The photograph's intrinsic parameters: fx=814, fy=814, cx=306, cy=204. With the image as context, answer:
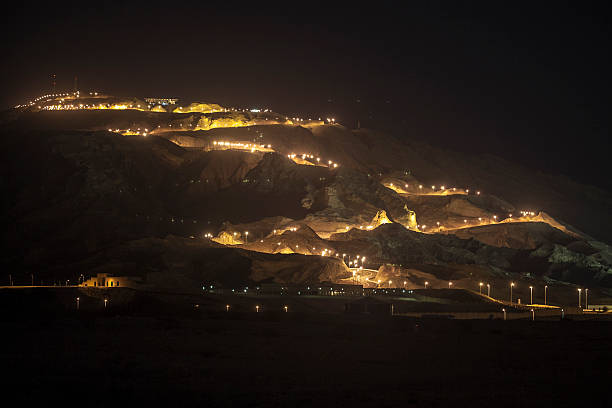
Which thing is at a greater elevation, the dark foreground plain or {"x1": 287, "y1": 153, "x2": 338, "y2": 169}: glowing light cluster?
{"x1": 287, "y1": 153, "x2": 338, "y2": 169}: glowing light cluster

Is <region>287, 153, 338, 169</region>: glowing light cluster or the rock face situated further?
<region>287, 153, 338, 169</region>: glowing light cluster

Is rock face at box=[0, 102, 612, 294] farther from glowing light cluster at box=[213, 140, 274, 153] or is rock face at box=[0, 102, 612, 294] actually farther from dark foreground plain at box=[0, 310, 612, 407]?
dark foreground plain at box=[0, 310, 612, 407]

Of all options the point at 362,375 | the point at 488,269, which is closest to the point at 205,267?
the point at 488,269

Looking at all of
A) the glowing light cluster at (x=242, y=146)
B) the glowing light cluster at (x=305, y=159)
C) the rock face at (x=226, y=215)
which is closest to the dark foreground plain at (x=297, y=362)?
the rock face at (x=226, y=215)

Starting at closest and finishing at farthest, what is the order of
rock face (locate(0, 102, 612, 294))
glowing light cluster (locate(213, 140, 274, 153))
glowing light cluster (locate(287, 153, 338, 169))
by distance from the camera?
1. rock face (locate(0, 102, 612, 294))
2. glowing light cluster (locate(287, 153, 338, 169))
3. glowing light cluster (locate(213, 140, 274, 153))

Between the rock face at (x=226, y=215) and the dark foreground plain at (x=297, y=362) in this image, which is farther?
the rock face at (x=226, y=215)

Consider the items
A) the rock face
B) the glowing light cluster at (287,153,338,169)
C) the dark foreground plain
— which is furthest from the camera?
the glowing light cluster at (287,153,338,169)

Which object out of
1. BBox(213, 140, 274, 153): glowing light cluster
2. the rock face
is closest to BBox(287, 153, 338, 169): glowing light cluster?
BBox(213, 140, 274, 153): glowing light cluster

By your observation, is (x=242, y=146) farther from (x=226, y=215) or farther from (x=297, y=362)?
(x=297, y=362)

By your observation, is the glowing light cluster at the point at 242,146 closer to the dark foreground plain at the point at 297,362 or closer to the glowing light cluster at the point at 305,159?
the glowing light cluster at the point at 305,159

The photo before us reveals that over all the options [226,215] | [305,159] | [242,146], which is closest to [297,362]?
[226,215]
